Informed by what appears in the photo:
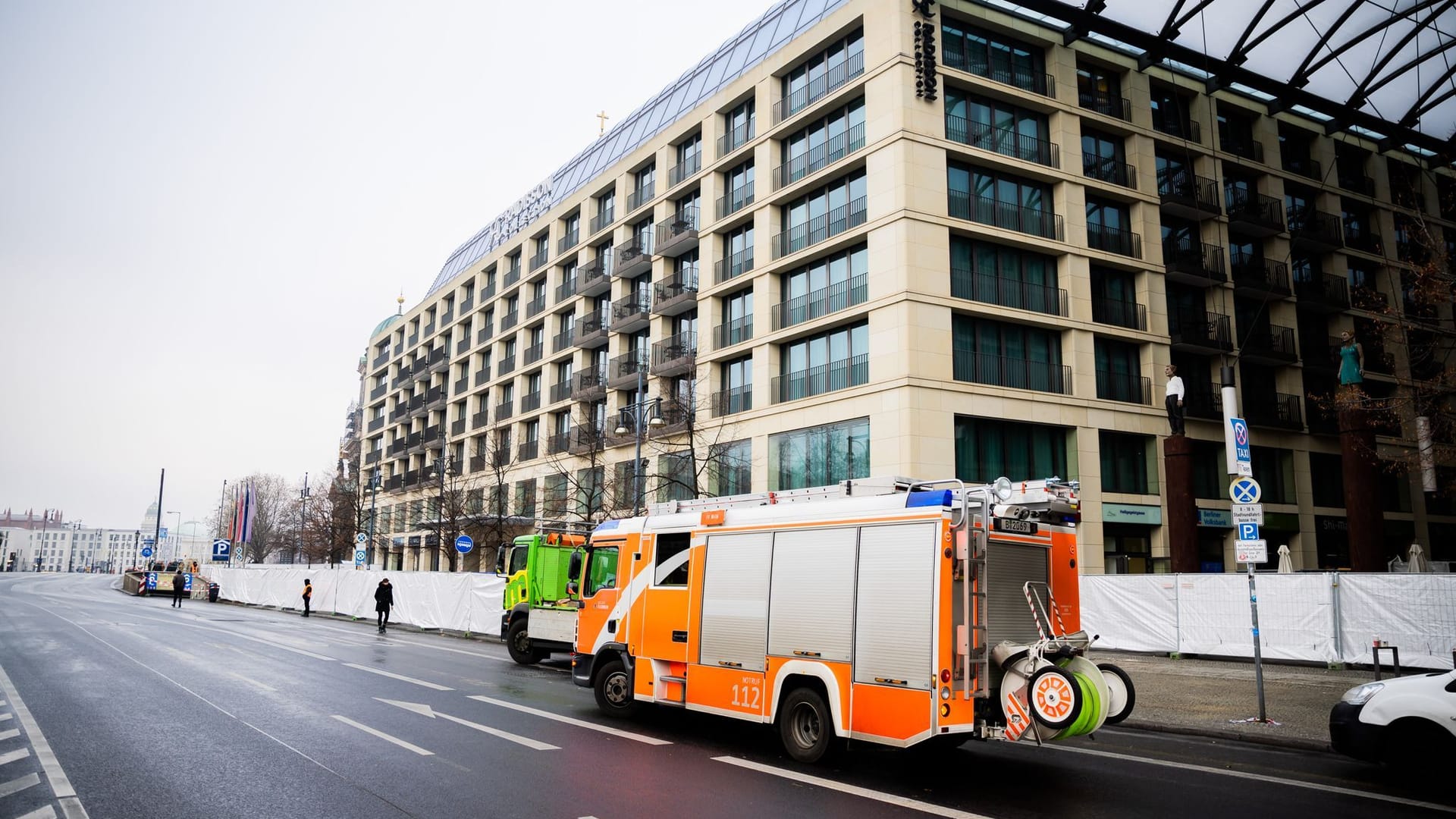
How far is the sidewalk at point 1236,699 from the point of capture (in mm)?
10891

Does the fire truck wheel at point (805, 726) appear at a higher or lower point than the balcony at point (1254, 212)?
lower

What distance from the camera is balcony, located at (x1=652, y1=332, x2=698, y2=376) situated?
1441 inches

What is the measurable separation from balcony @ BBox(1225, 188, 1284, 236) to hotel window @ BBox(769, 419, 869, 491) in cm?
1834

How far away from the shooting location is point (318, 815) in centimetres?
656

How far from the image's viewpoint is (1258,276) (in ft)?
Result: 116

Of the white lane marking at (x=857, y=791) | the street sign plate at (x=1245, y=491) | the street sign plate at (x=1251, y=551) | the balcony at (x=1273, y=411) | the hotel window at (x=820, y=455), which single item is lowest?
the white lane marking at (x=857, y=791)

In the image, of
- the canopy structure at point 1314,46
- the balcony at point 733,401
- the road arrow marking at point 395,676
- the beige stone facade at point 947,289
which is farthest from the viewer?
the balcony at point 733,401

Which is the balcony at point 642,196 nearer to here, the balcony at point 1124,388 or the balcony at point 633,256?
the balcony at point 633,256

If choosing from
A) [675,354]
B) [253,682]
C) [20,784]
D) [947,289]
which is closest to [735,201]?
[675,354]

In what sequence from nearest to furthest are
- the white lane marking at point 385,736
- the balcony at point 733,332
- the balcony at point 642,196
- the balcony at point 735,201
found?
the white lane marking at point 385,736 → the balcony at point 733,332 → the balcony at point 735,201 → the balcony at point 642,196

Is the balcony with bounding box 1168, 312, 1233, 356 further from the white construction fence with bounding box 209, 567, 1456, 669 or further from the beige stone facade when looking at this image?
the white construction fence with bounding box 209, 567, 1456, 669

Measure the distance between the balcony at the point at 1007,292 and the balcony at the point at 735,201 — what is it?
946 centimetres

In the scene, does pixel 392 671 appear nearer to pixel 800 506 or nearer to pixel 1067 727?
pixel 800 506

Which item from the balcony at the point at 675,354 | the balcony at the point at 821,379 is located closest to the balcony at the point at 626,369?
the balcony at the point at 675,354
